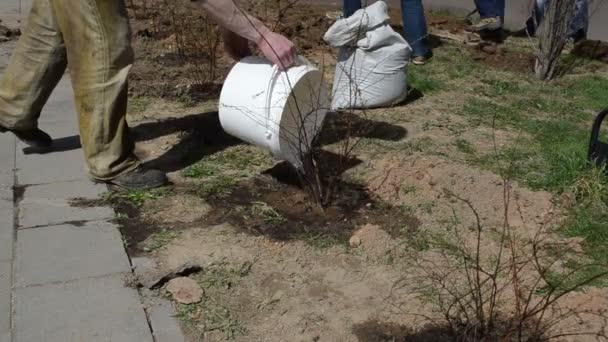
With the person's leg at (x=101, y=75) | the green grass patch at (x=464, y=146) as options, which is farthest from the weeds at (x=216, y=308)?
the green grass patch at (x=464, y=146)

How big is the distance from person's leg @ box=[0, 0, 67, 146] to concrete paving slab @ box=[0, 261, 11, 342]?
1361 millimetres

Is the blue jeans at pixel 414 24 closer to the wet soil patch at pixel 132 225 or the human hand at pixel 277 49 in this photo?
the human hand at pixel 277 49

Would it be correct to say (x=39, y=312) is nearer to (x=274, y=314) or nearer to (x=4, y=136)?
(x=274, y=314)

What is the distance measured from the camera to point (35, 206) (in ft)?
13.4

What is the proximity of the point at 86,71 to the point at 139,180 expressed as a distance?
618mm

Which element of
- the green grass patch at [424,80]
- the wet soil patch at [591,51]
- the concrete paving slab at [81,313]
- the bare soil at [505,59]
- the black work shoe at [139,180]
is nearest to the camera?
the concrete paving slab at [81,313]

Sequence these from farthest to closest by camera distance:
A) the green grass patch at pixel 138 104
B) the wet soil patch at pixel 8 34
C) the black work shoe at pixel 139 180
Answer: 1. the wet soil patch at pixel 8 34
2. the green grass patch at pixel 138 104
3. the black work shoe at pixel 139 180

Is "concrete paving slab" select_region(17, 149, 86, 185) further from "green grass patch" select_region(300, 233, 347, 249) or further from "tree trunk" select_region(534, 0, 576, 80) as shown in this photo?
"tree trunk" select_region(534, 0, 576, 80)

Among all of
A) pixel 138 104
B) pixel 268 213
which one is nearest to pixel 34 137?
pixel 138 104

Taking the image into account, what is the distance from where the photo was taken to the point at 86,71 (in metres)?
4.21

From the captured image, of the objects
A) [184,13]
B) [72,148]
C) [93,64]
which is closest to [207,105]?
[72,148]

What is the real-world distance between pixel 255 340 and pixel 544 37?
169 inches

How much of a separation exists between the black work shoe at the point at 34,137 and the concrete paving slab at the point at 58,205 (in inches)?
21.7

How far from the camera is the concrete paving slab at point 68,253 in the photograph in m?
3.46
